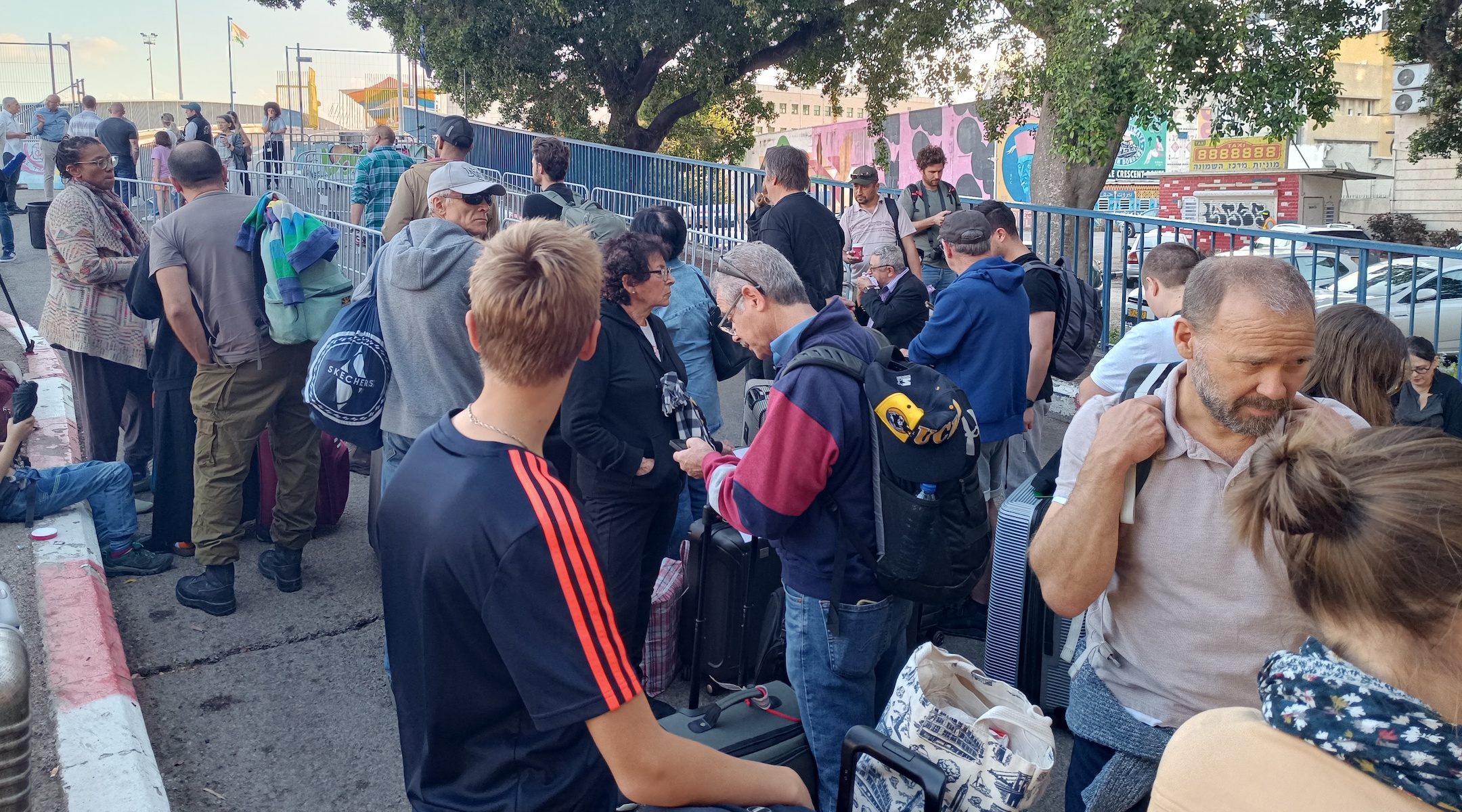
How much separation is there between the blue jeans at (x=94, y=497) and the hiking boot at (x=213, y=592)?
0.65 meters

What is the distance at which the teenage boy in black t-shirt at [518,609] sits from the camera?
1.67m

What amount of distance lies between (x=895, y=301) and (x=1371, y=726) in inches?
202

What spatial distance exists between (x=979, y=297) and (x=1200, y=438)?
252 centimetres

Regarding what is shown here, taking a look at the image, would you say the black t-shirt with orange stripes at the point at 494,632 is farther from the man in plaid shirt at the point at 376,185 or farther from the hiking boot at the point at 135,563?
the man in plaid shirt at the point at 376,185

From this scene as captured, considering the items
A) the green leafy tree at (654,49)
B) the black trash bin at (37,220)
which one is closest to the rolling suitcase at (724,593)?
the black trash bin at (37,220)

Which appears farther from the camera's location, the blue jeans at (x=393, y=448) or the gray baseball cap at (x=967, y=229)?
the gray baseball cap at (x=967, y=229)

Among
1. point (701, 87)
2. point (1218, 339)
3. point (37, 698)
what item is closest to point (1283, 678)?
point (1218, 339)

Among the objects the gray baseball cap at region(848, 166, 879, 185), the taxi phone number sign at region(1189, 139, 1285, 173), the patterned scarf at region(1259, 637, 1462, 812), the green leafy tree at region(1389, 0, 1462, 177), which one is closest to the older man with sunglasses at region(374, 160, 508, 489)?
the patterned scarf at region(1259, 637, 1462, 812)

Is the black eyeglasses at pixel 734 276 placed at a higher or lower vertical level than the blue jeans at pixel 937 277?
higher

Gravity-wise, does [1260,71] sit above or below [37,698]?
above

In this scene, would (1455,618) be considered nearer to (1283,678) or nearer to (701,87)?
(1283,678)

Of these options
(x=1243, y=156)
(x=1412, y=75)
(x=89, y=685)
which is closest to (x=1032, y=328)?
(x=89, y=685)

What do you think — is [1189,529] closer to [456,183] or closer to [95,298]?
[456,183]

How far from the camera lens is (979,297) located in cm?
471
